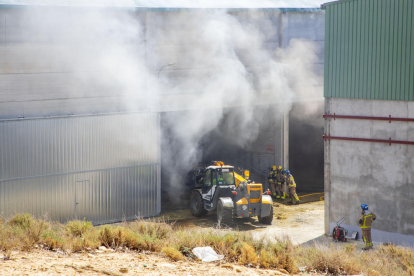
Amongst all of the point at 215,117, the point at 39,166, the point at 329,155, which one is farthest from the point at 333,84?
the point at 39,166

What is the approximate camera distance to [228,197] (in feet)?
54.9

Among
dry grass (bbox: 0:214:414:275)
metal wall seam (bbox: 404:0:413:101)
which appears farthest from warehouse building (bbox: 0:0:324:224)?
metal wall seam (bbox: 404:0:413:101)

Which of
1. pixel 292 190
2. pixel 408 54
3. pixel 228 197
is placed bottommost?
pixel 292 190

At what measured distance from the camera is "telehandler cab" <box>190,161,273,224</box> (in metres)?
16.3

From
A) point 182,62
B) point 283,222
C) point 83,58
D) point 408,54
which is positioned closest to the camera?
point 408,54

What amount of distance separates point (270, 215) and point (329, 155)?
2999 mm

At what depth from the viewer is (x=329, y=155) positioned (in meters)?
15.1

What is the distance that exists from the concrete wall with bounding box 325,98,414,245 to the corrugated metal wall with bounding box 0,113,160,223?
19.6 feet

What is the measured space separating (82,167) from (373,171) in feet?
28.4

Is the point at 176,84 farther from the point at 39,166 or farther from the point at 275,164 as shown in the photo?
the point at 275,164

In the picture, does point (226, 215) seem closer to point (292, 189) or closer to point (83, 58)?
point (292, 189)

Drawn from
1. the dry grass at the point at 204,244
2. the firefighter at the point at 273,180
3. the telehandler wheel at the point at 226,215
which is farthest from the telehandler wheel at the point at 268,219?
the dry grass at the point at 204,244

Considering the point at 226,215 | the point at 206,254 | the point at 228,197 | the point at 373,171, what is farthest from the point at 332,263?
the point at 228,197

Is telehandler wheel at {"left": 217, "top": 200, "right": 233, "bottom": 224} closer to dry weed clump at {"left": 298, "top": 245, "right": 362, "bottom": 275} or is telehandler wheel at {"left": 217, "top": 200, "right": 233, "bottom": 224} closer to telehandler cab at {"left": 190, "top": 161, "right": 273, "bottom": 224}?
telehandler cab at {"left": 190, "top": 161, "right": 273, "bottom": 224}
